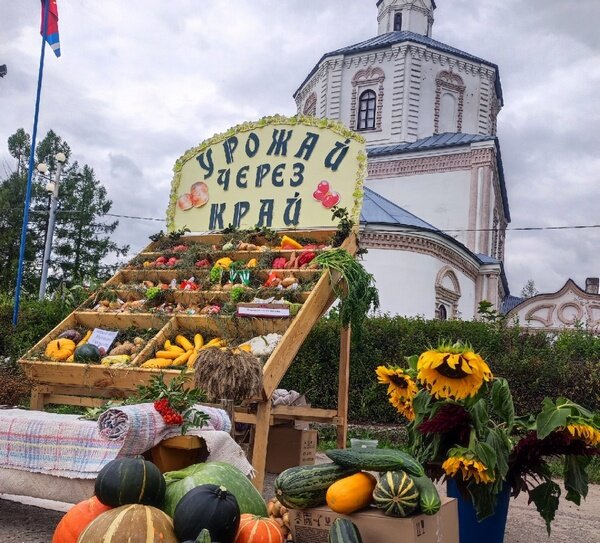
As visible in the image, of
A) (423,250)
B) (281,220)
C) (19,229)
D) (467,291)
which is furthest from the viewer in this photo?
(19,229)

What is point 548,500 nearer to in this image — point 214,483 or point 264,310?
point 214,483

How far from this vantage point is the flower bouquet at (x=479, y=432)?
12.5ft

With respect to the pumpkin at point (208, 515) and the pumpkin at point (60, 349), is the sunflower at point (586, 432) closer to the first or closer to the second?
the pumpkin at point (208, 515)

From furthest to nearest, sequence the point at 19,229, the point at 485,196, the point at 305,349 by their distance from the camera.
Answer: the point at 19,229, the point at 485,196, the point at 305,349

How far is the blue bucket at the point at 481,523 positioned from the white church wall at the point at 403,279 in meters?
17.0

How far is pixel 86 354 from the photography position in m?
6.54

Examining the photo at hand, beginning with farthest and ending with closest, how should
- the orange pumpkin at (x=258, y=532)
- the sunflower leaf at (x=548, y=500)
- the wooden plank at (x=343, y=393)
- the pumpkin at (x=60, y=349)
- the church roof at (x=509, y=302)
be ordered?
the church roof at (x=509, y=302) → the wooden plank at (x=343, y=393) → the pumpkin at (x=60, y=349) → the sunflower leaf at (x=548, y=500) → the orange pumpkin at (x=258, y=532)

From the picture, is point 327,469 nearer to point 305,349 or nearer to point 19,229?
point 305,349

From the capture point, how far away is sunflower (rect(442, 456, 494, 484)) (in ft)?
12.5

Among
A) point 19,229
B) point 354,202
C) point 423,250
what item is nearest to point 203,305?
point 354,202

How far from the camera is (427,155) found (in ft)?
89.4

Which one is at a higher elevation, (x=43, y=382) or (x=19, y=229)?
(x=19, y=229)

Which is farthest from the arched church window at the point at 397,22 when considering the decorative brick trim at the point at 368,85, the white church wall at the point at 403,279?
the white church wall at the point at 403,279

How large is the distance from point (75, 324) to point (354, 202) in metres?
3.48
